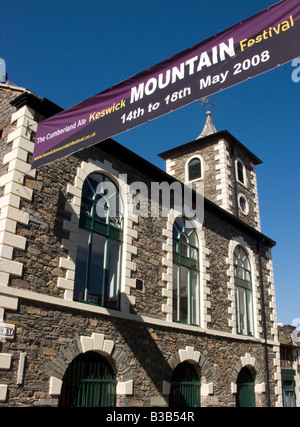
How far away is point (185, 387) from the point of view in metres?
11.6

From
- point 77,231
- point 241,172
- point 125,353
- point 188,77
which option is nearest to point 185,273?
point 125,353

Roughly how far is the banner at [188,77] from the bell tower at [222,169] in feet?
39.0

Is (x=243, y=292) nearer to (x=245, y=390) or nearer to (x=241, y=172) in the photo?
(x=245, y=390)

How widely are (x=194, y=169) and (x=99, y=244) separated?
35.9 ft

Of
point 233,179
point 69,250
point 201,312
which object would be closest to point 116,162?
point 69,250

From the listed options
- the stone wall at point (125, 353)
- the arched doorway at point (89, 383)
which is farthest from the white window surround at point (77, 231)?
the arched doorway at point (89, 383)

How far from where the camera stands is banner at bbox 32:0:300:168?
5.24m

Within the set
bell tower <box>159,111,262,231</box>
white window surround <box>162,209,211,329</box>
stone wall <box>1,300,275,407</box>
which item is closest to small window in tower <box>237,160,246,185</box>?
bell tower <box>159,111,262,231</box>

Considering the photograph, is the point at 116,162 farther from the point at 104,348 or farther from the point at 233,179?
the point at 233,179

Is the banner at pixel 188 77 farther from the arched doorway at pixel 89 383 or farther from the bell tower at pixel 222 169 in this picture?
the bell tower at pixel 222 169

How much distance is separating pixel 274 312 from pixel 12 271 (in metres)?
12.9

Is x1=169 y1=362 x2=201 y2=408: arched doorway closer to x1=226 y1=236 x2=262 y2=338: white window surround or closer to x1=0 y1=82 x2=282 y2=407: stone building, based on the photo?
x1=0 y1=82 x2=282 y2=407: stone building

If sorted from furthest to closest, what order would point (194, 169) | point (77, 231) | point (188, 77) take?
point (194, 169) < point (77, 231) < point (188, 77)

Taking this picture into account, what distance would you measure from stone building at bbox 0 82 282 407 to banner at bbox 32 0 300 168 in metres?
2.23
